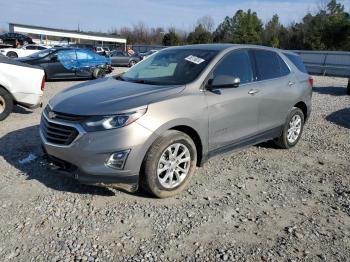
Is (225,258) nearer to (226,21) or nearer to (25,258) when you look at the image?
(25,258)

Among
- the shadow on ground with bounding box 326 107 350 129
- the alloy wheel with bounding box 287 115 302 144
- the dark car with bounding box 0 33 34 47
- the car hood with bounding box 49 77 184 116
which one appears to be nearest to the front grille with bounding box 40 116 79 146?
the car hood with bounding box 49 77 184 116

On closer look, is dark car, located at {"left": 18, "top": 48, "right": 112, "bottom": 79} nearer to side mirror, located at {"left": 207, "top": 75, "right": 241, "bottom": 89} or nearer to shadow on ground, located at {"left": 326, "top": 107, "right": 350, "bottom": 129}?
shadow on ground, located at {"left": 326, "top": 107, "right": 350, "bottom": 129}

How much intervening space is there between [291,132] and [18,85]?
18.0ft

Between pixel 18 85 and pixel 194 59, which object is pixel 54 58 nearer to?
pixel 18 85

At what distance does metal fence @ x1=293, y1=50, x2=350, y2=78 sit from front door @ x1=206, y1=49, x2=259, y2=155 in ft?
68.7

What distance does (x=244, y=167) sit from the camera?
17.9ft

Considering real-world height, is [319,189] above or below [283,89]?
below

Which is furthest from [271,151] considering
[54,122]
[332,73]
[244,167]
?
[332,73]

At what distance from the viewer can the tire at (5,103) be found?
7441 millimetres

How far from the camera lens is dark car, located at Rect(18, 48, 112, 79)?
566 inches

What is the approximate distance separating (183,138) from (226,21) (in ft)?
211

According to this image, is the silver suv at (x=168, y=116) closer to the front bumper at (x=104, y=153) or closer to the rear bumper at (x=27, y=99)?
the front bumper at (x=104, y=153)

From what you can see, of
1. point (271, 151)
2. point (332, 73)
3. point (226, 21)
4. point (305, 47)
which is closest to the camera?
point (271, 151)

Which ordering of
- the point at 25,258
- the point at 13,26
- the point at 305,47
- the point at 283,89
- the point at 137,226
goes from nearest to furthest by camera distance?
1. the point at 25,258
2. the point at 137,226
3. the point at 283,89
4. the point at 305,47
5. the point at 13,26
